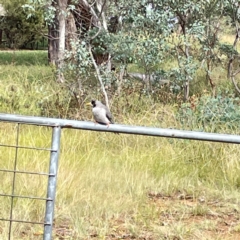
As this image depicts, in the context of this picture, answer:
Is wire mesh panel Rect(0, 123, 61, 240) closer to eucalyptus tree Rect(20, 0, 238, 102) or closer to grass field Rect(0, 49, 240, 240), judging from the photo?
grass field Rect(0, 49, 240, 240)

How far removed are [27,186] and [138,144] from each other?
1922mm

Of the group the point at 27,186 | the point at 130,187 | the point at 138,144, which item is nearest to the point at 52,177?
the point at 27,186

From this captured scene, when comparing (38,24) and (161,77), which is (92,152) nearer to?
(161,77)

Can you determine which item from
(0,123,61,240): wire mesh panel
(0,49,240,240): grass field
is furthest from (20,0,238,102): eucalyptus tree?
(0,123,61,240): wire mesh panel

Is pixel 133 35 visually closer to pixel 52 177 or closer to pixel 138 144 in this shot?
pixel 138 144

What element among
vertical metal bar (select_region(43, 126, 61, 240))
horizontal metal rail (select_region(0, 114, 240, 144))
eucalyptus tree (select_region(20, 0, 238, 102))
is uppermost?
eucalyptus tree (select_region(20, 0, 238, 102))

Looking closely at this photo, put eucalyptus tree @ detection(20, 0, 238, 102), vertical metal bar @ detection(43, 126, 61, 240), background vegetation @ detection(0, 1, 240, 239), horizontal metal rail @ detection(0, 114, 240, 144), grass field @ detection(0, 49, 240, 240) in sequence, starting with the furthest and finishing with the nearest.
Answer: eucalyptus tree @ detection(20, 0, 238, 102) → background vegetation @ detection(0, 1, 240, 239) → grass field @ detection(0, 49, 240, 240) → vertical metal bar @ detection(43, 126, 61, 240) → horizontal metal rail @ detection(0, 114, 240, 144)

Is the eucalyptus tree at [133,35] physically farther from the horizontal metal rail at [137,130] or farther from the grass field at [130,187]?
the horizontal metal rail at [137,130]

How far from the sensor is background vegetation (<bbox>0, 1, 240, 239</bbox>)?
4.25 m

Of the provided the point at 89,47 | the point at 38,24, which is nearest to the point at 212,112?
the point at 89,47

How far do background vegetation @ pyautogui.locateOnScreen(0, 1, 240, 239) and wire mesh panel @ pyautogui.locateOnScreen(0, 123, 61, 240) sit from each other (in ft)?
0.04

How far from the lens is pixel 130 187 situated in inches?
194

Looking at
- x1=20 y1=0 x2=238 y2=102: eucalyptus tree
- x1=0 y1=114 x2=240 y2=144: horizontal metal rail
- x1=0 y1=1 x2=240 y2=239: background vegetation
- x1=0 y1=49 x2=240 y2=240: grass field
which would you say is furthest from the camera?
x1=20 y1=0 x2=238 y2=102: eucalyptus tree

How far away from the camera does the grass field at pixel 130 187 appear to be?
410 centimetres
